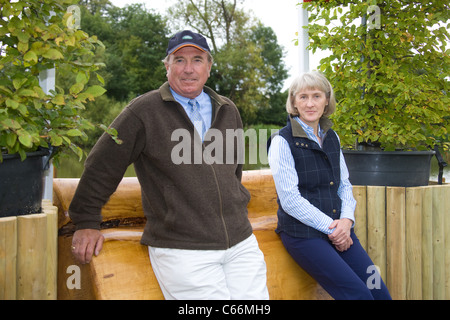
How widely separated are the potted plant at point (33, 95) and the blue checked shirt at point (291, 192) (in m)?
0.87

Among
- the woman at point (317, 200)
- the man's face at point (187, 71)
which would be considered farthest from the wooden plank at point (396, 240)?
the man's face at point (187, 71)

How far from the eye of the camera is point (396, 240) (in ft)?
7.90

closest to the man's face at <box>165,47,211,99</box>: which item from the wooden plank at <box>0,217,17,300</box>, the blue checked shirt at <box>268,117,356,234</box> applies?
the blue checked shirt at <box>268,117,356,234</box>

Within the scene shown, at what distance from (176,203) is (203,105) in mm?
448

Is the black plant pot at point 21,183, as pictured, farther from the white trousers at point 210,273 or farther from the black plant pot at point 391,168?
the black plant pot at point 391,168

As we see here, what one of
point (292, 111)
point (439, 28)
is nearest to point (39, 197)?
point (292, 111)

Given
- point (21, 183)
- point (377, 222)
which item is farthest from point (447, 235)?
point (21, 183)

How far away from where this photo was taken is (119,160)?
1600 millimetres

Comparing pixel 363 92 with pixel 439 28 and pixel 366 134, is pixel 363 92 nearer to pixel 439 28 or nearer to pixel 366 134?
pixel 366 134

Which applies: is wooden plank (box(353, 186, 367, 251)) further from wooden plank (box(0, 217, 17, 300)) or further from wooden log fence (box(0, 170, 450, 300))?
wooden plank (box(0, 217, 17, 300))

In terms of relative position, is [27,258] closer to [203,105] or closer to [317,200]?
[203,105]

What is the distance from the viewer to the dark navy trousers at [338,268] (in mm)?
1827

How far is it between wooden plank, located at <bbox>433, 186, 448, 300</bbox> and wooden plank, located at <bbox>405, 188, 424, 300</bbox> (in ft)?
0.43

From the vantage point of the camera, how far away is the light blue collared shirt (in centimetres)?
175
